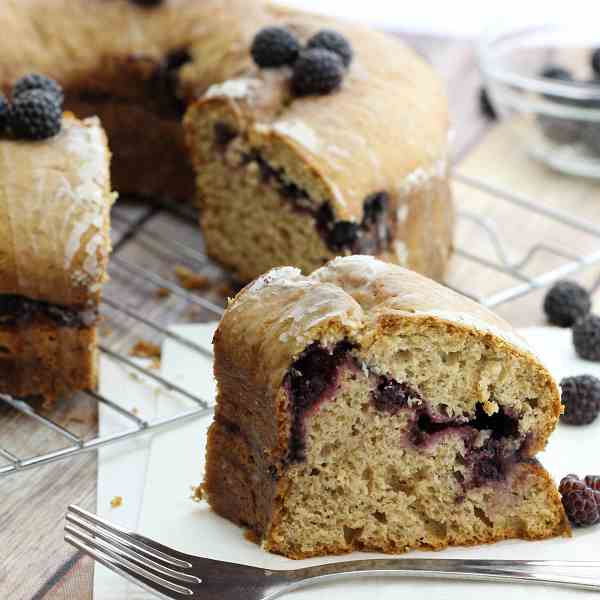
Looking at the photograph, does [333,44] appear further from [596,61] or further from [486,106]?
[486,106]

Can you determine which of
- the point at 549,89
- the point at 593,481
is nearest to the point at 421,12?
the point at 549,89

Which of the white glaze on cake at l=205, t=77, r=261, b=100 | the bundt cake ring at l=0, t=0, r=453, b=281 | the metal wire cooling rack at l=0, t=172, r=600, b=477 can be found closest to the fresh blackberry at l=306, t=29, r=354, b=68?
the bundt cake ring at l=0, t=0, r=453, b=281

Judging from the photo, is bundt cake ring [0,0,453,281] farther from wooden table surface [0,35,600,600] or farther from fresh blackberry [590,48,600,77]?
fresh blackberry [590,48,600,77]

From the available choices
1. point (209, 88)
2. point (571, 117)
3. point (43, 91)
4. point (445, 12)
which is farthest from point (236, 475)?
point (445, 12)

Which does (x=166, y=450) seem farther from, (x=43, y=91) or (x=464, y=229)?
(x=464, y=229)

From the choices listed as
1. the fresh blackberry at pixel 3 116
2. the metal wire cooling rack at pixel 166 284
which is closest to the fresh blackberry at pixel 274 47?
the metal wire cooling rack at pixel 166 284

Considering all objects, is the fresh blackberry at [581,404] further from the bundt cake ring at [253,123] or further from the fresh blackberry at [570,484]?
the bundt cake ring at [253,123]
